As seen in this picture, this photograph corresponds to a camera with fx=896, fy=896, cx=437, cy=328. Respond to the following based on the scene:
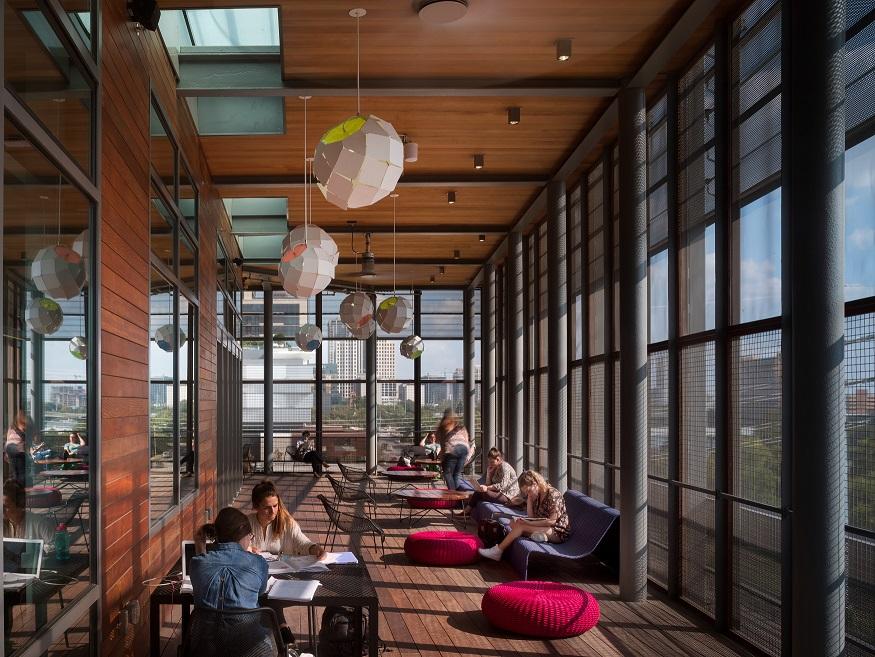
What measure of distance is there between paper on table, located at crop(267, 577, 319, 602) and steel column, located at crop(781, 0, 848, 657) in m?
2.41

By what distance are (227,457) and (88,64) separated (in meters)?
9.89

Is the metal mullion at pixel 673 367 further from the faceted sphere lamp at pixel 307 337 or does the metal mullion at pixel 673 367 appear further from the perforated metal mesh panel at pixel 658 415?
the faceted sphere lamp at pixel 307 337

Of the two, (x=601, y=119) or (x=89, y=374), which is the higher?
(x=601, y=119)

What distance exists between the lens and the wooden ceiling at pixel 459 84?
6117 mm

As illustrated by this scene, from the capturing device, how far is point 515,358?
14305 mm

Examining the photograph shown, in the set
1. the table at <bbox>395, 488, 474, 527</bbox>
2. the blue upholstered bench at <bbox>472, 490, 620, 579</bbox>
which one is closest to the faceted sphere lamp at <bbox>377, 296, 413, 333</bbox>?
the table at <bbox>395, 488, 474, 527</bbox>

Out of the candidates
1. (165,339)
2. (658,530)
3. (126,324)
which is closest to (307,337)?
(165,339)

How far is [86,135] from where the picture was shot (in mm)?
4223

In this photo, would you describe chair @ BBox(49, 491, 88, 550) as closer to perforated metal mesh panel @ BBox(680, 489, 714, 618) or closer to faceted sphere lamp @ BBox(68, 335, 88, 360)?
faceted sphere lamp @ BBox(68, 335, 88, 360)

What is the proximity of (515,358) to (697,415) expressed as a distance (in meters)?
7.56

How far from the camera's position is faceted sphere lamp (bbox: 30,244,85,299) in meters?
3.32

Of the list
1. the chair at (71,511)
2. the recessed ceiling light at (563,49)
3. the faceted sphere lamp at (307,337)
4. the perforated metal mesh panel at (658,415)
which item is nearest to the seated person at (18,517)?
the chair at (71,511)

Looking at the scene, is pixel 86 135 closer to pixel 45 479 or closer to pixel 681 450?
pixel 45 479

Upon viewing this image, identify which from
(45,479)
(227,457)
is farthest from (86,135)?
(227,457)
